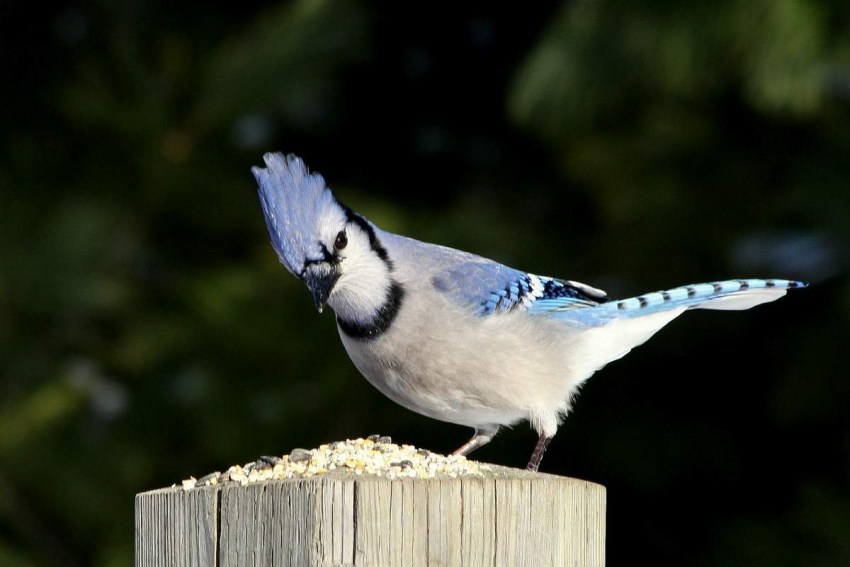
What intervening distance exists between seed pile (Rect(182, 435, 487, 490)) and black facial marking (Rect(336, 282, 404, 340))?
485 mm

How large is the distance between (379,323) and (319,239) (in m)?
0.23

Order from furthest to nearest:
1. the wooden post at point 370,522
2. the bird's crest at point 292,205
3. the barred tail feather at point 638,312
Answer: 1. the barred tail feather at point 638,312
2. the bird's crest at point 292,205
3. the wooden post at point 370,522

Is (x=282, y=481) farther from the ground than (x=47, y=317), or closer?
closer

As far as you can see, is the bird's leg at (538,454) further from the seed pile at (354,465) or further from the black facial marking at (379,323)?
the seed pile at (354,465)

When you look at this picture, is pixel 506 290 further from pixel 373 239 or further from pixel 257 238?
pixel 257 238

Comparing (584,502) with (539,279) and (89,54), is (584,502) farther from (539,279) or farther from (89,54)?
(89,54)

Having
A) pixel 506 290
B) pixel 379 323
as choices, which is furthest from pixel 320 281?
pixel 506 290

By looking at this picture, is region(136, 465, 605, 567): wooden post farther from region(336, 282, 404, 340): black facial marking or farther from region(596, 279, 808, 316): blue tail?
region(596, 279, 808, 316): blue tail

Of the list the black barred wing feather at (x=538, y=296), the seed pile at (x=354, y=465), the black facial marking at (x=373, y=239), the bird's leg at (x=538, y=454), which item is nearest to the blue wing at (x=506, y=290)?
the black barred wing feather at (x=538, y=296)

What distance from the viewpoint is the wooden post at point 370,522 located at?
150cm

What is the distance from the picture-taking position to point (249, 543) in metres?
1.55

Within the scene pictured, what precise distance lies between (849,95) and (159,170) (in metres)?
2.19

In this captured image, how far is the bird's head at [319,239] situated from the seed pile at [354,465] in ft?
1.42

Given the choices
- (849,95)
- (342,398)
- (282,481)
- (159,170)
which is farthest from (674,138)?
(282,481)
